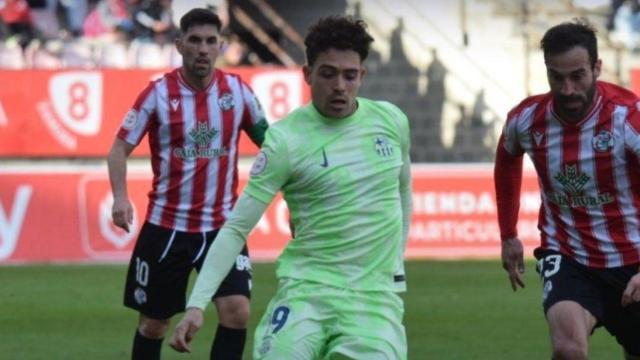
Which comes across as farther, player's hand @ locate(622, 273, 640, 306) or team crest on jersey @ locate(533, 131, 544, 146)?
team crest on jersey @ locate(533, 131, 544, 146)

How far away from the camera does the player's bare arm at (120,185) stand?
310 inches

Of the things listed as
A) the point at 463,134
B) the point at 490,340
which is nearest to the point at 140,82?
the point at 463,134

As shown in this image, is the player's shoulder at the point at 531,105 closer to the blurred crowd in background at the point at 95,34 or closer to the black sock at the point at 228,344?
the black sock at the point at 228,344

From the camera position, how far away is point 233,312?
7.75 metres

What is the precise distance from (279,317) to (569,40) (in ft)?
6.05

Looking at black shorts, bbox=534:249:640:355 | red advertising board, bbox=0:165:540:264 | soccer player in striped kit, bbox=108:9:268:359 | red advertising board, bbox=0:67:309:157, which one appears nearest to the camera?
black shorts, bbox=534:249:640:355

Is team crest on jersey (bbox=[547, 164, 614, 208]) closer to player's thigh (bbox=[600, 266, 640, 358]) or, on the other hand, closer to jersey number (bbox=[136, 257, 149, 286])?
player's thigh (bbox=[600, 266, 640, 358])

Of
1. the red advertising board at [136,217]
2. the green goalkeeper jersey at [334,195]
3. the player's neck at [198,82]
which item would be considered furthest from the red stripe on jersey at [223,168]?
the red advertising board at [136,217]

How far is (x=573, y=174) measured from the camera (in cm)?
648

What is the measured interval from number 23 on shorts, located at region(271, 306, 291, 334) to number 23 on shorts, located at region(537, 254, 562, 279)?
5.67 feet

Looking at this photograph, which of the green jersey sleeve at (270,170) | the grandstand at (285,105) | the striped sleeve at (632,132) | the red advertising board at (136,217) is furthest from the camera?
the red advertising board at (136,217)

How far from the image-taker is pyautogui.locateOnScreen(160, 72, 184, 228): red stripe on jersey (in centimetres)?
809

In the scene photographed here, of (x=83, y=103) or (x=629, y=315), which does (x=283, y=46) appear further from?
(x=629, y=315)

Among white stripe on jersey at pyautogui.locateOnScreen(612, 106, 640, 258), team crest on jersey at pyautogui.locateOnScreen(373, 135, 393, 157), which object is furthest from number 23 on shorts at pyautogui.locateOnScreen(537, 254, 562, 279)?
team crest on jersey at pyautogui.locateOnScreen(373, 135, 393, 157)
